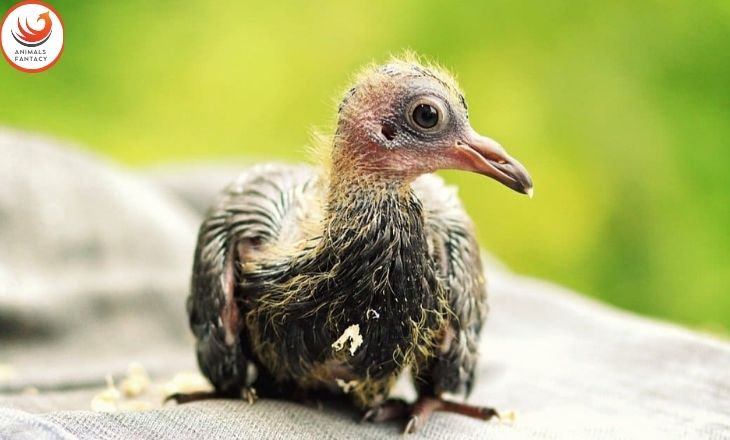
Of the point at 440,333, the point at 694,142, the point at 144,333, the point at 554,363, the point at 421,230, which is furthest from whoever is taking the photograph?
the point at 694,142

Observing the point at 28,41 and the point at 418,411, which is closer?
the point at 418,411

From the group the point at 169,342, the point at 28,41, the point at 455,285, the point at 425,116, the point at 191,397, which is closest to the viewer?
the point at 425,116

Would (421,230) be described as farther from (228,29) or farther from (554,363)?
(228,29)

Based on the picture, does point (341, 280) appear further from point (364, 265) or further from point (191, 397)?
point (191, 397)

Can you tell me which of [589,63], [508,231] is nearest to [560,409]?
[508,231]

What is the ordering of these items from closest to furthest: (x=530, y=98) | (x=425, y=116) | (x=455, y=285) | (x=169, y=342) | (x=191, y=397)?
(x=425, y=116) → (x=455, y=285) → (x=191, y=397) → (x=169, y=342) → (x=530, y=98)

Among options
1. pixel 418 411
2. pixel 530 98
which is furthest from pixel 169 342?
pixel 530 98

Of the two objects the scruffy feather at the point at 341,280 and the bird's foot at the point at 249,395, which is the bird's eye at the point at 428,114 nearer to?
the scruffy feather at the point at 341,280
